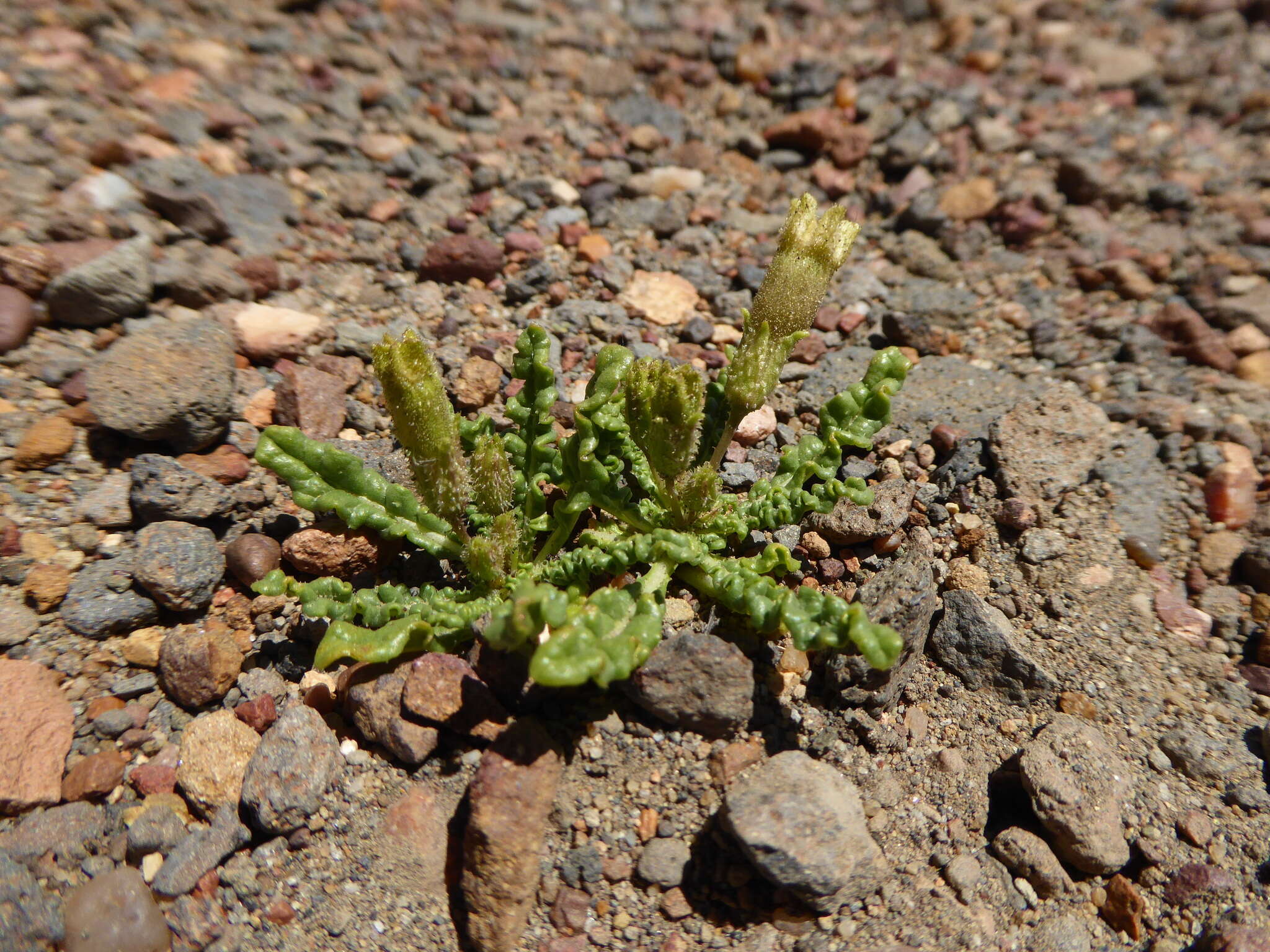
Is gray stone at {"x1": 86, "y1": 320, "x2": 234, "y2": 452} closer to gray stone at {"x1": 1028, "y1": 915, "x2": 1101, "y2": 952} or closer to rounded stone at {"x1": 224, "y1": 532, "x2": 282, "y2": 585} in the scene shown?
rounded stone at {"x1": 224, "y1": 532, "x2": 282, "y2": 585}

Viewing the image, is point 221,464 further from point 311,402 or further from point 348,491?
point 348,491

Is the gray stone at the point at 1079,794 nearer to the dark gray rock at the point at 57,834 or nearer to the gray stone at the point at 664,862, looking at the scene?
the gray stone at the point at 664,862

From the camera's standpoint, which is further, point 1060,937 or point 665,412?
point 665,412

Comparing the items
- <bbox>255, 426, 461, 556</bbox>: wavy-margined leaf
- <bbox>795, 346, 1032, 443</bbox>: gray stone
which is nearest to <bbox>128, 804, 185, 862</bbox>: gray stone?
<bbox>255, 426, 461, 556</bbox>: wavy-margined leaf

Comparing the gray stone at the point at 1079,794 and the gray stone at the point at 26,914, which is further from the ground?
the gray stone at the point at 1079,794

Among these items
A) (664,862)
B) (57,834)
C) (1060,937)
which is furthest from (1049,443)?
(57,834)

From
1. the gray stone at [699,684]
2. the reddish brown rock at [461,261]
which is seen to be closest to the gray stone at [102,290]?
the reddish brown rock at [461,261]
